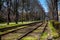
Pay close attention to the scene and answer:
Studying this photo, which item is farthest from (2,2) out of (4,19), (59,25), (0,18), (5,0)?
(59,25)

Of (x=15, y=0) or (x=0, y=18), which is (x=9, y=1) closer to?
(x=15, y=0)

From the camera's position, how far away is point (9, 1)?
46094mm

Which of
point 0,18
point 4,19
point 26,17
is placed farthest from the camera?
point 26,17

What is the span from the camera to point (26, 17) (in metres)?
94.3

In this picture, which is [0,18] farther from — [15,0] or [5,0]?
[5,0]

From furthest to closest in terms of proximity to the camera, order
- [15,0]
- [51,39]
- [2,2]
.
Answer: [15,0] → [2,2] → [51,39]

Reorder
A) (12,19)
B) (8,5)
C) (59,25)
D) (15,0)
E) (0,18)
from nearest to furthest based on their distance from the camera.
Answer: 1. (59,25)
2. (8,5)
3. (15,0)
4. (0,18)
5. (12,19)

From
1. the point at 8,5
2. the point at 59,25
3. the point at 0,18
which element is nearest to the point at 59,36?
the point at 59,25

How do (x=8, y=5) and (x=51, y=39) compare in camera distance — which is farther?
(x=8, y=5)

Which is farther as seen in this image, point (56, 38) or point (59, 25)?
point (59, 25)

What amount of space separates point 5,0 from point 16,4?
6.92 m

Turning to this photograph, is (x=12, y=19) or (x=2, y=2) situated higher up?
(x=2, y=2)

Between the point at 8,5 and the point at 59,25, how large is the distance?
116ft

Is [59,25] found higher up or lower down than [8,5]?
lower down
